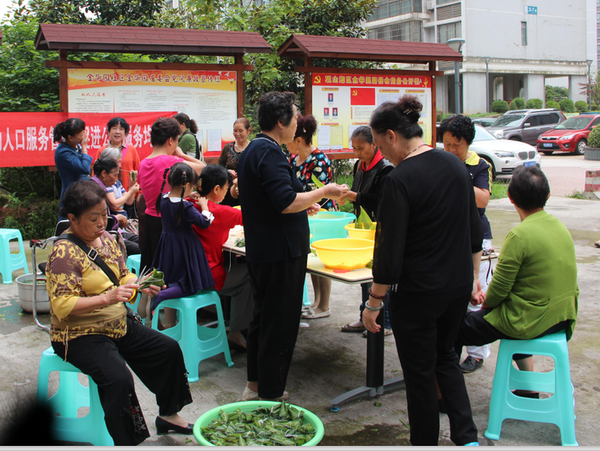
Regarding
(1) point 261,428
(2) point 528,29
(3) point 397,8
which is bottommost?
(1) point 261,428

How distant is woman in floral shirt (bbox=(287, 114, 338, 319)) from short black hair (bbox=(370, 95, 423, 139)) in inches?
86.8

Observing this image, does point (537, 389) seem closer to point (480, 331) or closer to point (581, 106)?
point (480, 331)

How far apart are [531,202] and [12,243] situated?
755cm

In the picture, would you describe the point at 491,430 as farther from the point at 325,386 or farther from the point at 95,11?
the point at 95,11

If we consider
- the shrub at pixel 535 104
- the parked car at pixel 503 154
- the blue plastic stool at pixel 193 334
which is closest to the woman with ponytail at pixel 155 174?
the blue plastic stool at pixel 193 334

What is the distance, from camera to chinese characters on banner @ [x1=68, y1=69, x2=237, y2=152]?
22.9ft

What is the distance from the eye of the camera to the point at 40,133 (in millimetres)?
7188

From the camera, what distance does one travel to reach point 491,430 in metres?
2.97

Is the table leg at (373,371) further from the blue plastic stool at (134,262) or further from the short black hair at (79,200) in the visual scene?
the blue plastic stool at (134,262)

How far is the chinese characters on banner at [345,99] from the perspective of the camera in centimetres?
810

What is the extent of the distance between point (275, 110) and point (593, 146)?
17467 mm

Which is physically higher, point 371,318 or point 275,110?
point 275,110

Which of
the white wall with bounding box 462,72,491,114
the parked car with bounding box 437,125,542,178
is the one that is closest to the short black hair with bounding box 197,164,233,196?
the parked car with bounding box 437,125,542,178

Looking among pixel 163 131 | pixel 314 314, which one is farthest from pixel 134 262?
pixel 314 314
